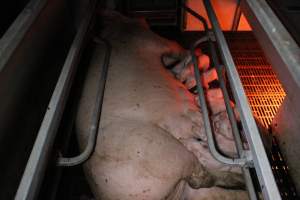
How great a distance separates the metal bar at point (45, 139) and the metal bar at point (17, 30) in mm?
204

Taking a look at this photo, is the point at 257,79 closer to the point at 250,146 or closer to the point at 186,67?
the point at 186,67

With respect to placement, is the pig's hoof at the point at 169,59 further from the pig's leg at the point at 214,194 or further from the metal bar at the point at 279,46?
the pig's leg at the point at 214,194

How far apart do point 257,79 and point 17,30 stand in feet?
5.14

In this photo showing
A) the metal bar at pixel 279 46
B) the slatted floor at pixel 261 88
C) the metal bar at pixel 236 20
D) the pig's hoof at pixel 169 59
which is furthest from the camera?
the metal bar at pixel 236 20

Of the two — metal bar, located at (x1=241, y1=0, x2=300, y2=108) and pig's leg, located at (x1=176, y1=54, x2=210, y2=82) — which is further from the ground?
metal bar, located at (x1=241, y1=0, x2=300, y2=108)

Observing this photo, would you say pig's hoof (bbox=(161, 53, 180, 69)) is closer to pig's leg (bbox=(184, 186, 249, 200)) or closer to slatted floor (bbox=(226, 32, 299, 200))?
slatted floor (bbox=(226, 32, 299, 200))

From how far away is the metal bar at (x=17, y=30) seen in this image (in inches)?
46.6

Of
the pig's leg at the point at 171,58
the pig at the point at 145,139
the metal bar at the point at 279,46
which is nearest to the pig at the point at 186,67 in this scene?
the pig's leg at the point at 171,58

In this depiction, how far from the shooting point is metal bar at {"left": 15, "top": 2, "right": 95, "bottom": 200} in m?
0.88

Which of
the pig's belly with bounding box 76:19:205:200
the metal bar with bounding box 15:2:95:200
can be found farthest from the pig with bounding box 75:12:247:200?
the metal bar with bounding box 15:2:95:200

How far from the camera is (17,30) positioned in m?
1.27

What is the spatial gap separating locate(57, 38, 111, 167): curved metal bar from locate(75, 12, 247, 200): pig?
0.06 meters

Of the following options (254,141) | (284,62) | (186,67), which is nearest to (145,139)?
(254,141)

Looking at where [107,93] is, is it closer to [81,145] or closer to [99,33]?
[81,145]
